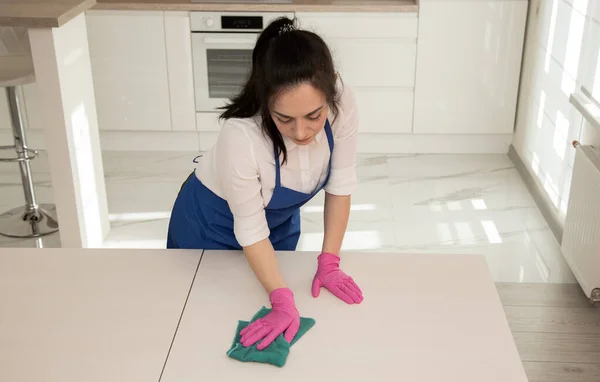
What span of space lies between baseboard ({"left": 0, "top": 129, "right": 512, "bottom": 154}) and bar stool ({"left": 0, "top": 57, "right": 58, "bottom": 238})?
0.77 metres

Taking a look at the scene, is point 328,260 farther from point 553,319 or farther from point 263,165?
point 553,319

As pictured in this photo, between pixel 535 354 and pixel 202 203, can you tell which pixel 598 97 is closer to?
pixel 535 354

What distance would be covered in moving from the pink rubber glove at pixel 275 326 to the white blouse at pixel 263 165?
192mm

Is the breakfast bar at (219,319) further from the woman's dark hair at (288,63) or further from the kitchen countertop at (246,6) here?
the kitchen countertop at (246,6)

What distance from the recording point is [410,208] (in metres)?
3.50

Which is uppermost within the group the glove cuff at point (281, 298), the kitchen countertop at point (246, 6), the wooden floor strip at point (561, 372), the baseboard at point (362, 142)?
the kitchen countertop at point (246, 6)

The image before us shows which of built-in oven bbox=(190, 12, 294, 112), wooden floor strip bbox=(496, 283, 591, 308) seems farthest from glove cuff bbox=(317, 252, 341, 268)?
built-in oven bbox=(190, 12, 294, 112)

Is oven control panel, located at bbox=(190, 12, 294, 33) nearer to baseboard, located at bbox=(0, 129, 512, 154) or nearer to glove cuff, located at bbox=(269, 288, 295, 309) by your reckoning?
baseboard, located at bbox=(0, 129, 512, 154)

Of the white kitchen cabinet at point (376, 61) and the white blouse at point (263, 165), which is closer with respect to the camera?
the white blouse at point (263, 165)

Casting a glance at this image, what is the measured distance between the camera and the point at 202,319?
151cm

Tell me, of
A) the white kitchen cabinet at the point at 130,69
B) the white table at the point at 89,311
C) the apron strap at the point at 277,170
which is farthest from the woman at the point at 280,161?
the white kitchen cabinet at the point at 130,69

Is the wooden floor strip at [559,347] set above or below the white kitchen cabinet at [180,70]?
below

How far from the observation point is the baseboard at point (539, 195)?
322 cm

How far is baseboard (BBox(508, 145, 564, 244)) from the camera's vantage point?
3.22 metres
